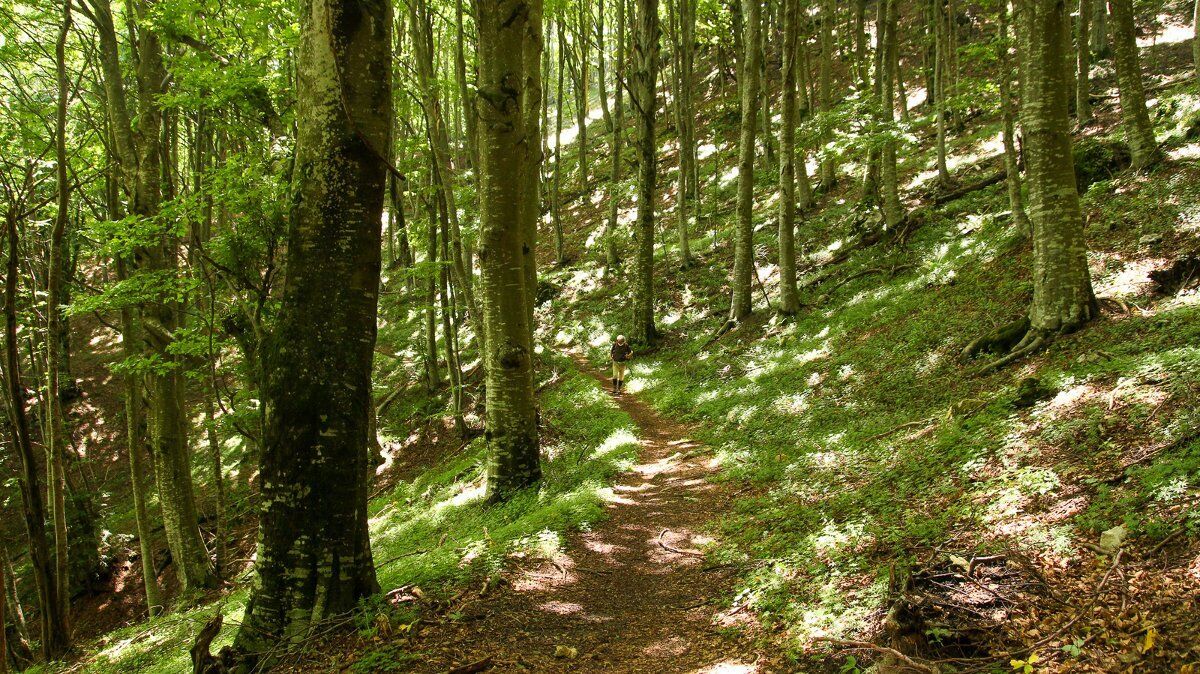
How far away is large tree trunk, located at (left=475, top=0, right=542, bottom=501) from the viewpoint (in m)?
7.77

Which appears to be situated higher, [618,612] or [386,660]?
[386,660]

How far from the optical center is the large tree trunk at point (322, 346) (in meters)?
4.13

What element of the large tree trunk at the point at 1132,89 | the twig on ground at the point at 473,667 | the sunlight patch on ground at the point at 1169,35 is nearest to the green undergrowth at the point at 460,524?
the twig on ground at the point at 473,667

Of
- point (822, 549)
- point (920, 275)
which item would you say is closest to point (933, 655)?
point (822, 549)

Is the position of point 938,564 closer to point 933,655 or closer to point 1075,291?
point 933,655

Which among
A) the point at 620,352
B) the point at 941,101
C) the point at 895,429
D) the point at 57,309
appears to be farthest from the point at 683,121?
the point at 57,309

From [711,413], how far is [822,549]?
6.39 meters

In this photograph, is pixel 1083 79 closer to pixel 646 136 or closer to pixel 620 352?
pixel 646 136

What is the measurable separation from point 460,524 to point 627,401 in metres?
6.59

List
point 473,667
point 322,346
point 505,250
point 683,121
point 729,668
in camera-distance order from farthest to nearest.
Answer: point 683,121 < point 505,250 < point 322,346 < point 729,668 < point 473,667

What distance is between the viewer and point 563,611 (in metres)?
5.11

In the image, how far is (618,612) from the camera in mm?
5180

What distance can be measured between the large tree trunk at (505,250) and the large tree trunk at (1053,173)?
247 inches

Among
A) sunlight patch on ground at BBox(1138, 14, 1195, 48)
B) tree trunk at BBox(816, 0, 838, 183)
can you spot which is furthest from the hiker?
sunlight patch on ground at BBox(1138, 14, 1195, 48)
